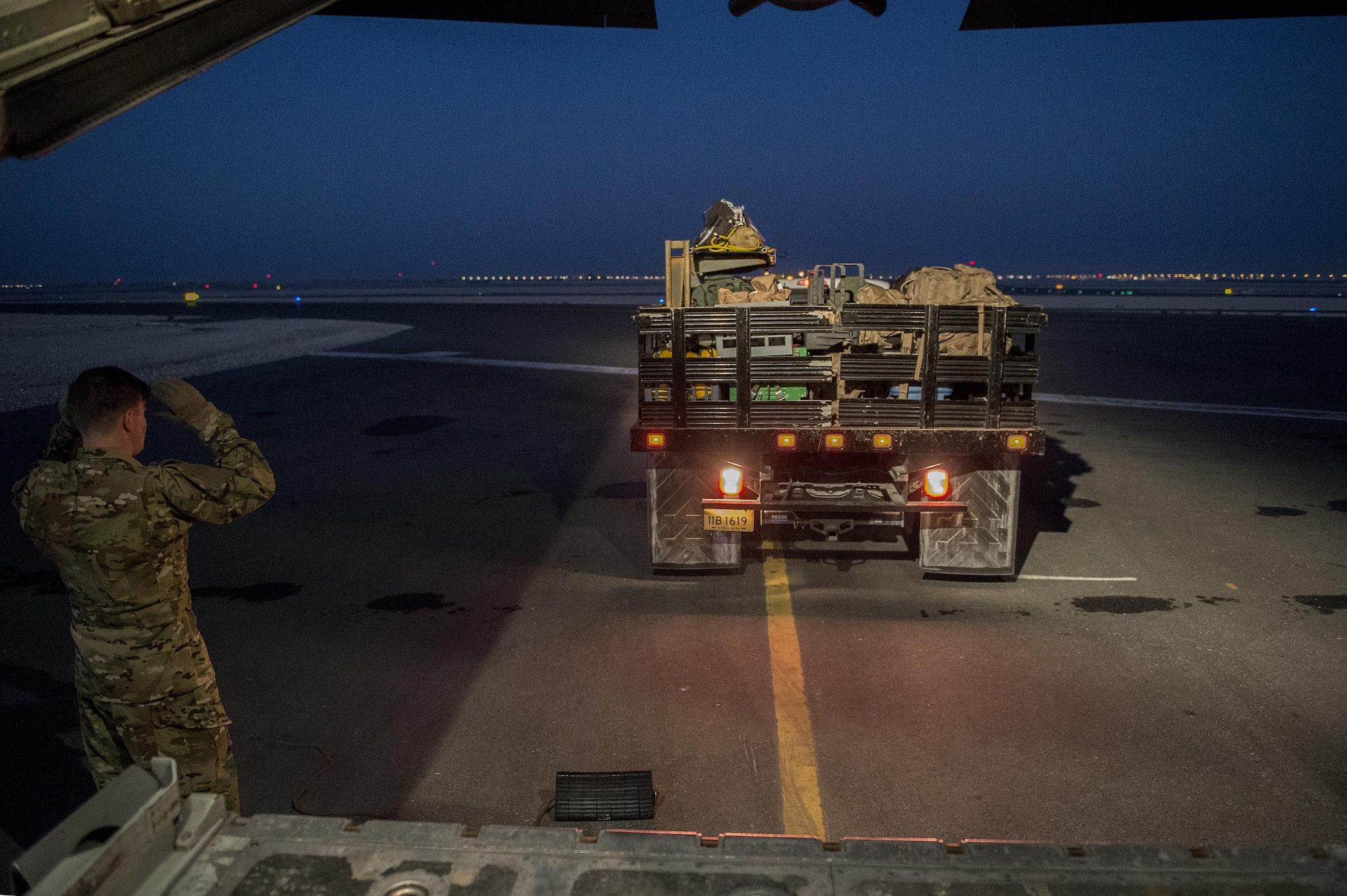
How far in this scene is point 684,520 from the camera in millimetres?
6684

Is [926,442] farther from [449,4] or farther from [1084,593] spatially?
[449,4]

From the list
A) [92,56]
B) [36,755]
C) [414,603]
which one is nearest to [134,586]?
[92,56]

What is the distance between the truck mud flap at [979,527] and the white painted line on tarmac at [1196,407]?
790 centimetres

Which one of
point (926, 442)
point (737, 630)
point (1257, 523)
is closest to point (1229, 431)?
point (1257, 523)

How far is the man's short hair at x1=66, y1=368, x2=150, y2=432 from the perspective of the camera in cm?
297

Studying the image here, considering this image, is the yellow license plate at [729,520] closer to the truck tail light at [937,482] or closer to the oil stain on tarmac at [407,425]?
the truck tail light at [937,482]

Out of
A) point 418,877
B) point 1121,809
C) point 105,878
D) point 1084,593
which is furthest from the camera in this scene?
point 1084,593

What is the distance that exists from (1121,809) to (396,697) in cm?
405

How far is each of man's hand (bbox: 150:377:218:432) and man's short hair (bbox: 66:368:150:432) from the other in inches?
2.7

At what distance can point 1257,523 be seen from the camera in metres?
8.26

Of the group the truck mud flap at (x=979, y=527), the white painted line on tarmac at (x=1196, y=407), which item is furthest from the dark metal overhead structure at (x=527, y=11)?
the white painted line on tarmac at (x=1196, y=407)

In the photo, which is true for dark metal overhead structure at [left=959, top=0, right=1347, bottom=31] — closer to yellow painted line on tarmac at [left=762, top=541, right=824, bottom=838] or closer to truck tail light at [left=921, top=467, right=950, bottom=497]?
truck tail light at [left=921, top=467, right=950, bottom=497]

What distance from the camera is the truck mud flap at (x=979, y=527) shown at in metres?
6.29

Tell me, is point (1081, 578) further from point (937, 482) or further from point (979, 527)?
point (937, 482)
